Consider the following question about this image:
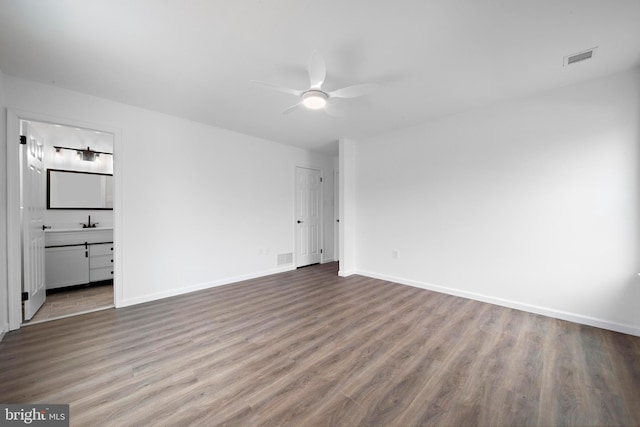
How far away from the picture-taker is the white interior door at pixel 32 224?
8.64 ft

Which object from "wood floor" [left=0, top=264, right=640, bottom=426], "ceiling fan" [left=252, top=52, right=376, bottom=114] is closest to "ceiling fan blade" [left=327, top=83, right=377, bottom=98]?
"ceiling fan" [left=252, top=52, right=376, bottom=114]

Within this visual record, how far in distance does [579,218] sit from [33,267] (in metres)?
5.91

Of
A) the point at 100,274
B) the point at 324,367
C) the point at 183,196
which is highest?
the point at 183,196

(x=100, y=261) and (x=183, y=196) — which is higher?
(x=183, y=196)

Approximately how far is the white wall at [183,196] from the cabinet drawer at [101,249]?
1.53 meters

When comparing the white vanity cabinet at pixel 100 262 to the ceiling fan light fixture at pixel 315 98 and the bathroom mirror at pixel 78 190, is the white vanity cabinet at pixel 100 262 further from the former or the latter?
the ceiling fan light fixture at pixel 315 98

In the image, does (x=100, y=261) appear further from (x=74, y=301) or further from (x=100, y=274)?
(x=74, y=301)

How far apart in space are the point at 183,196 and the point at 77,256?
2.01 meters

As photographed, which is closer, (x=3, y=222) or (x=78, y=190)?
(x=3, y=222)

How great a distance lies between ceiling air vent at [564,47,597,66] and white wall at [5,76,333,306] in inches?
155

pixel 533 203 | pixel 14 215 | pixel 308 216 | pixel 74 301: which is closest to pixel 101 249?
pixel 74 301

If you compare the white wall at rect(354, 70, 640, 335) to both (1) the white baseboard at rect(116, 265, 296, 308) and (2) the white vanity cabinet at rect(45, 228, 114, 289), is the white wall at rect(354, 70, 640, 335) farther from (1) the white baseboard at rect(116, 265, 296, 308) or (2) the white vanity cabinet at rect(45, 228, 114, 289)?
(2) the white vanity cabinet at rect(45, 228, 114, 289)

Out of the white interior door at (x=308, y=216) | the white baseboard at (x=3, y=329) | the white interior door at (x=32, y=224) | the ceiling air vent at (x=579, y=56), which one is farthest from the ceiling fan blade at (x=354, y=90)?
the white baseboard at (x=3, y=329)

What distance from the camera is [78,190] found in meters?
4.31
